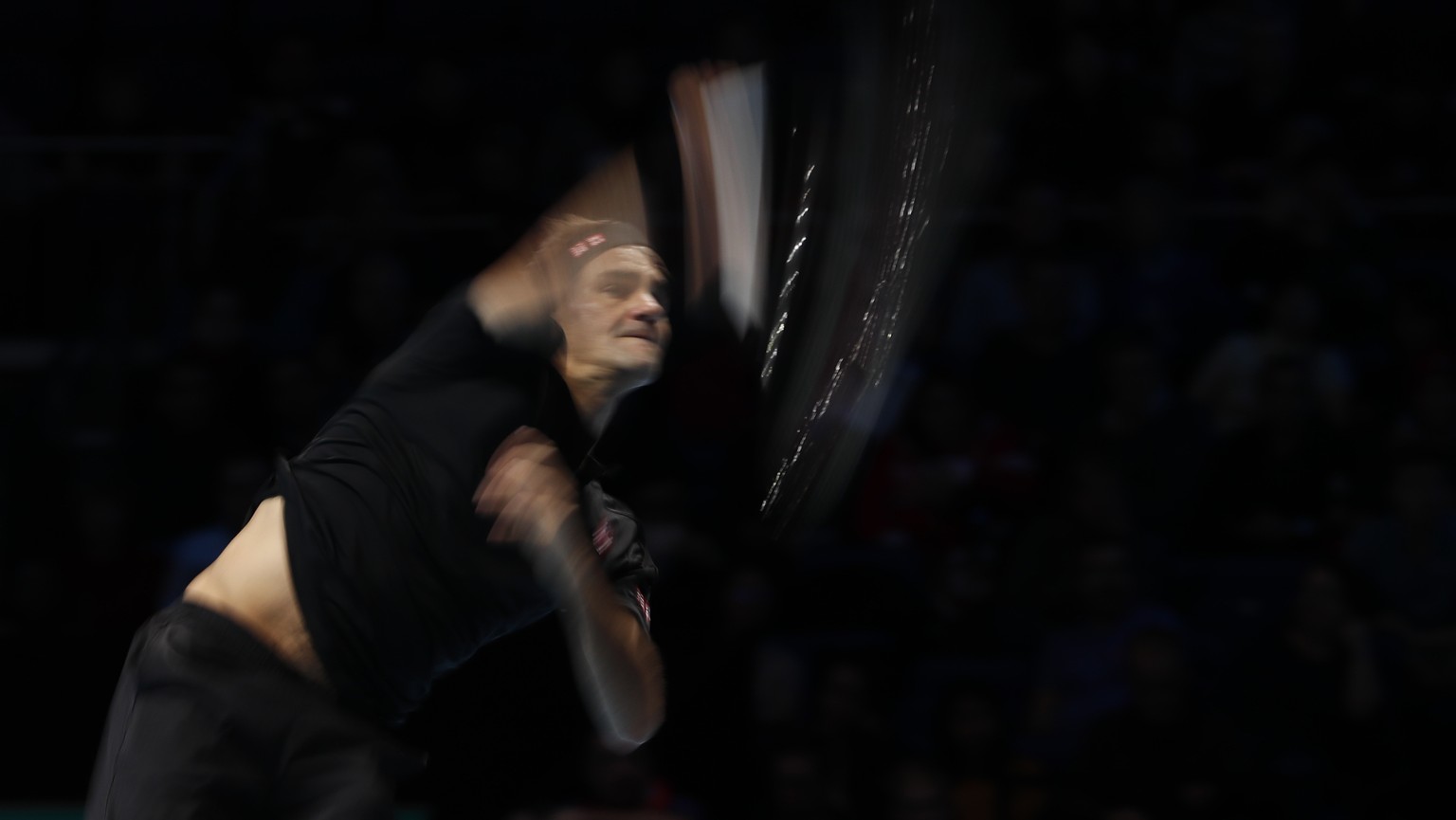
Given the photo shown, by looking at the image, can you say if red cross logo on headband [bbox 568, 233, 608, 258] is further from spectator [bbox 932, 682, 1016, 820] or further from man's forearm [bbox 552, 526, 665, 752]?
spectator [bbox 932, 682, 1016, 820]

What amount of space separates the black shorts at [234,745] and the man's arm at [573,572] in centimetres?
39

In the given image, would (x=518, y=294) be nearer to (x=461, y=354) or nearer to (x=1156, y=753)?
(x=461, y=354)

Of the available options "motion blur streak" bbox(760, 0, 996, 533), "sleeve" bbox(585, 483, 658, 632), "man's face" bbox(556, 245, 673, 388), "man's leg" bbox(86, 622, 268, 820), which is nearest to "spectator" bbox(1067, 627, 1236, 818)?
"motion blur streak" bbox(760, 0, 996, 533)

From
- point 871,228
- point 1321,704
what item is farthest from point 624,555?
point 1321,704

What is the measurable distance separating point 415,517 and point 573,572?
357 mm

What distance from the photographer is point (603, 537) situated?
3301mm

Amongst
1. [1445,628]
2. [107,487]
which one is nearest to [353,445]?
[107,487]

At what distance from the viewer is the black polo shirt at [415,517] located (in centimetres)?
308

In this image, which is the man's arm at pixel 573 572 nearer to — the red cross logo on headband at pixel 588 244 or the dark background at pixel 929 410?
the red cross logo on headband at pixel 588 244

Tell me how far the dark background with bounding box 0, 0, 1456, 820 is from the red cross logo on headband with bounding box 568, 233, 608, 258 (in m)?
3.08

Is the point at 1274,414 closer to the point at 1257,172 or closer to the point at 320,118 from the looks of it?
the point at 1257,172

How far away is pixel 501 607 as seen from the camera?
3.23 m

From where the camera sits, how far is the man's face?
317 centimetres

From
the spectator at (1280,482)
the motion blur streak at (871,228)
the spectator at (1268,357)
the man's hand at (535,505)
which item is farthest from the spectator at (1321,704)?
the man's hand at (535,505)
